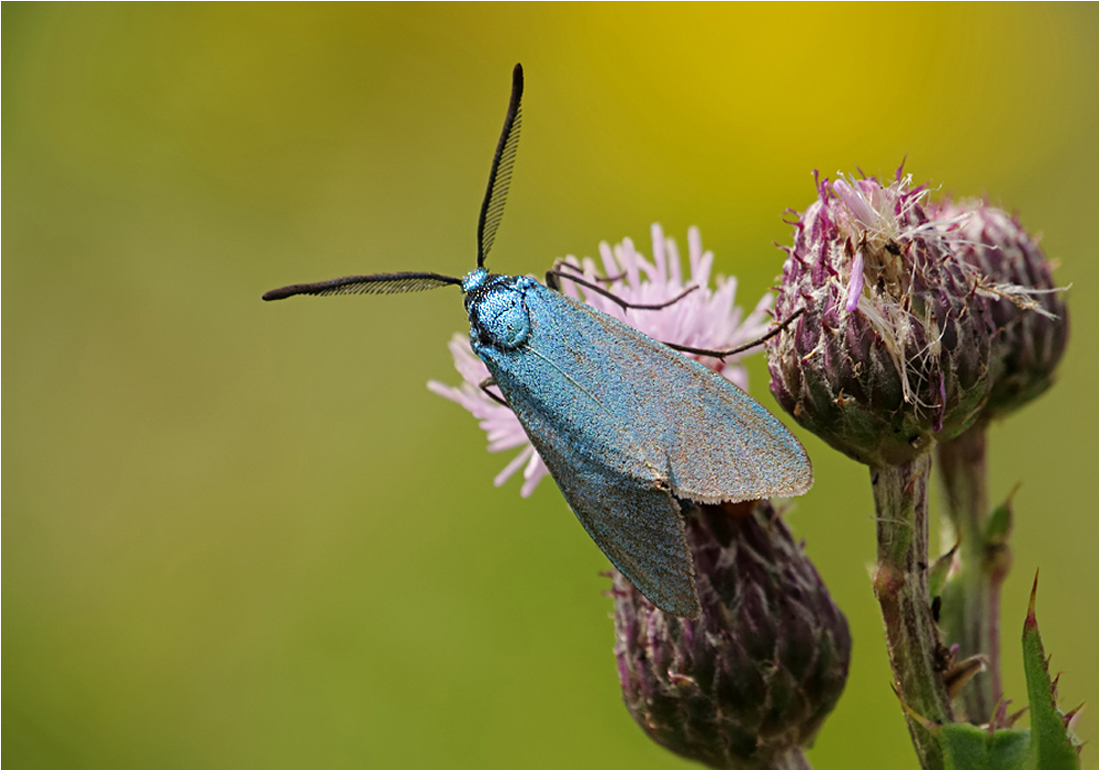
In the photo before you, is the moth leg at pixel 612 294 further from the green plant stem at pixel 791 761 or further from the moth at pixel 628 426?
the green plant stem at pixel 791 761

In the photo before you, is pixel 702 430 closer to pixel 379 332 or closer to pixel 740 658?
pixel 740 658

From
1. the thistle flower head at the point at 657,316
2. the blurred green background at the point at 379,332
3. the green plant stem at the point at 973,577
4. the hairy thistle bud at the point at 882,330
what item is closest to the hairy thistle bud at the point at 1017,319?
the green plant stem at the point at 973,577

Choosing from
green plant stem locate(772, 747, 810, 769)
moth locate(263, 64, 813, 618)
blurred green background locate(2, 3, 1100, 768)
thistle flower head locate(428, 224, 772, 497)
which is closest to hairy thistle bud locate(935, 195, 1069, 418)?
thistle flower head locate(428, 224, 772, 497)

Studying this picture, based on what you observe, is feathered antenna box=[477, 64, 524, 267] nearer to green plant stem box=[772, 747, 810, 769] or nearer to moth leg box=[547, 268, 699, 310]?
moth leg box=[547, 268, 699, 310]

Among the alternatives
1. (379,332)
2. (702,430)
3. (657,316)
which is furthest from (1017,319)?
(379,332)

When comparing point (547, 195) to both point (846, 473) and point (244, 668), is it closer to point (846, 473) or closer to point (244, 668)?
point (846, 473)

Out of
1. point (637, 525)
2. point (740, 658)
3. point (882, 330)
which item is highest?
point (882, 330)
